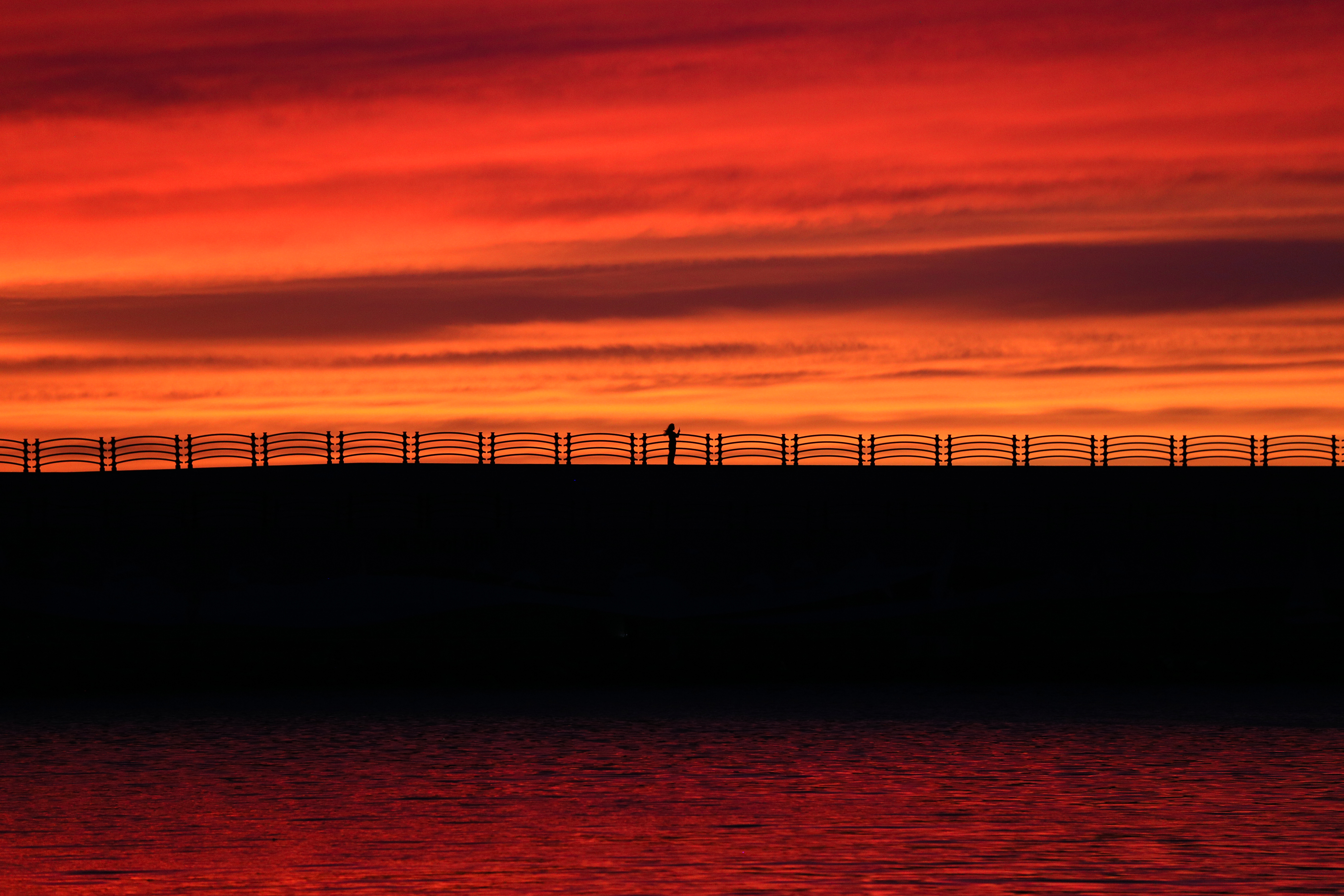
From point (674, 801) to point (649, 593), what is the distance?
774 inches

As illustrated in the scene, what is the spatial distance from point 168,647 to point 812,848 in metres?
27.7

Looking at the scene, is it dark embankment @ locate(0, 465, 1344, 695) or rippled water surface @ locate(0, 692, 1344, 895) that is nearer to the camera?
rippled water surface @ locate(0, 692, 1344, 895)

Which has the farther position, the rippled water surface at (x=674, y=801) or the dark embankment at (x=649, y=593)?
the dark embankment at (x=649, y=593)

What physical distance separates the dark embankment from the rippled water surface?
19.4ft

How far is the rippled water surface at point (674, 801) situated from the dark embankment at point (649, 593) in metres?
5.90

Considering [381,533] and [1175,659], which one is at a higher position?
[381,533]

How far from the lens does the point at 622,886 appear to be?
697 inches

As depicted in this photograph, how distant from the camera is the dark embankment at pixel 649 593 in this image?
42875mm

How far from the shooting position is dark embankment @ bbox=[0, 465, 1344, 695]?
4288 centimetres

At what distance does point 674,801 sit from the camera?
23922mm

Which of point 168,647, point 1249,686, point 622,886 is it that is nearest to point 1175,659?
point 1249,686

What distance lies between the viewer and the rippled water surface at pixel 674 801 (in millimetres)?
18141

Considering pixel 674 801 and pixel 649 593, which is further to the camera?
pixel 649 593

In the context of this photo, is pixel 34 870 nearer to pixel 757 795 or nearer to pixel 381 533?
pixel 757 795
